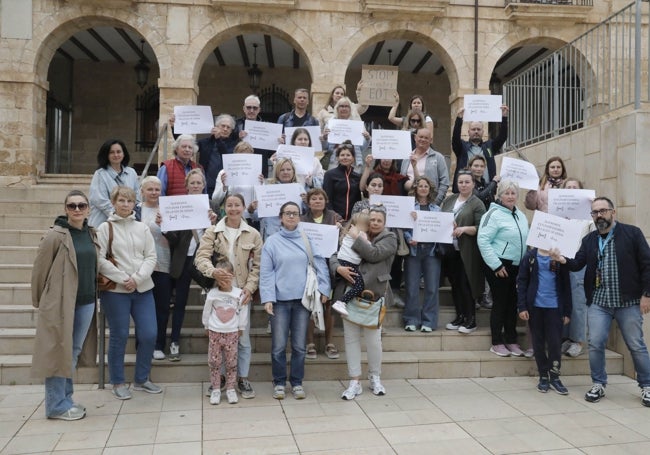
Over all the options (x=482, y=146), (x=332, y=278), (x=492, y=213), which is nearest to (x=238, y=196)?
(x=332, y=278)

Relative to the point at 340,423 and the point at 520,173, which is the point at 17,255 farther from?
the point at 520,173

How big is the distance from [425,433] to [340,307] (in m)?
1.37

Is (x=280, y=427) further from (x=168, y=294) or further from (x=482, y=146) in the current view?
(x=482, y=146)

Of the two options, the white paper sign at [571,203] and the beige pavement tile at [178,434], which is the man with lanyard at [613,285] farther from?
the beige pavement tile at [178,434]

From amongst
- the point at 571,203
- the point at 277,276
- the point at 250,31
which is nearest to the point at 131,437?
the point at 277,276

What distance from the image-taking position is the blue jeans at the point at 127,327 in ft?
16.1

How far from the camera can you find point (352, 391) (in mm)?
5047

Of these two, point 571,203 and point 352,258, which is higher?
point 571,203

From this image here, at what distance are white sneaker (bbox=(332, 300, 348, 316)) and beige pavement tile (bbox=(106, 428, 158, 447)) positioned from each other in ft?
6.19

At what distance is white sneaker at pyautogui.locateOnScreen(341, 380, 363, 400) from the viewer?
5.02 meters

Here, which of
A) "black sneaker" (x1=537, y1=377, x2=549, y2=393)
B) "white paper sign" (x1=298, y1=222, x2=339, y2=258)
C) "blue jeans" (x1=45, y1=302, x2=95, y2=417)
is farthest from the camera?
"black sneaker" (x1=537, y1=377, x2=549, y2=393)

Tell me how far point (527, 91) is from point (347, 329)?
605cm

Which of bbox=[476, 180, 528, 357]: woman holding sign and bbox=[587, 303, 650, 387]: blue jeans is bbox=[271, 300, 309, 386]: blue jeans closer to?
bbox=[476, 180, 528, 357]: woman holding sign

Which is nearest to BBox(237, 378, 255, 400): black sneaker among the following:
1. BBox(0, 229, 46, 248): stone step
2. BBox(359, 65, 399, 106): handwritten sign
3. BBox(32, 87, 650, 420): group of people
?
BBox(32, 87, 650, 420): group of people
